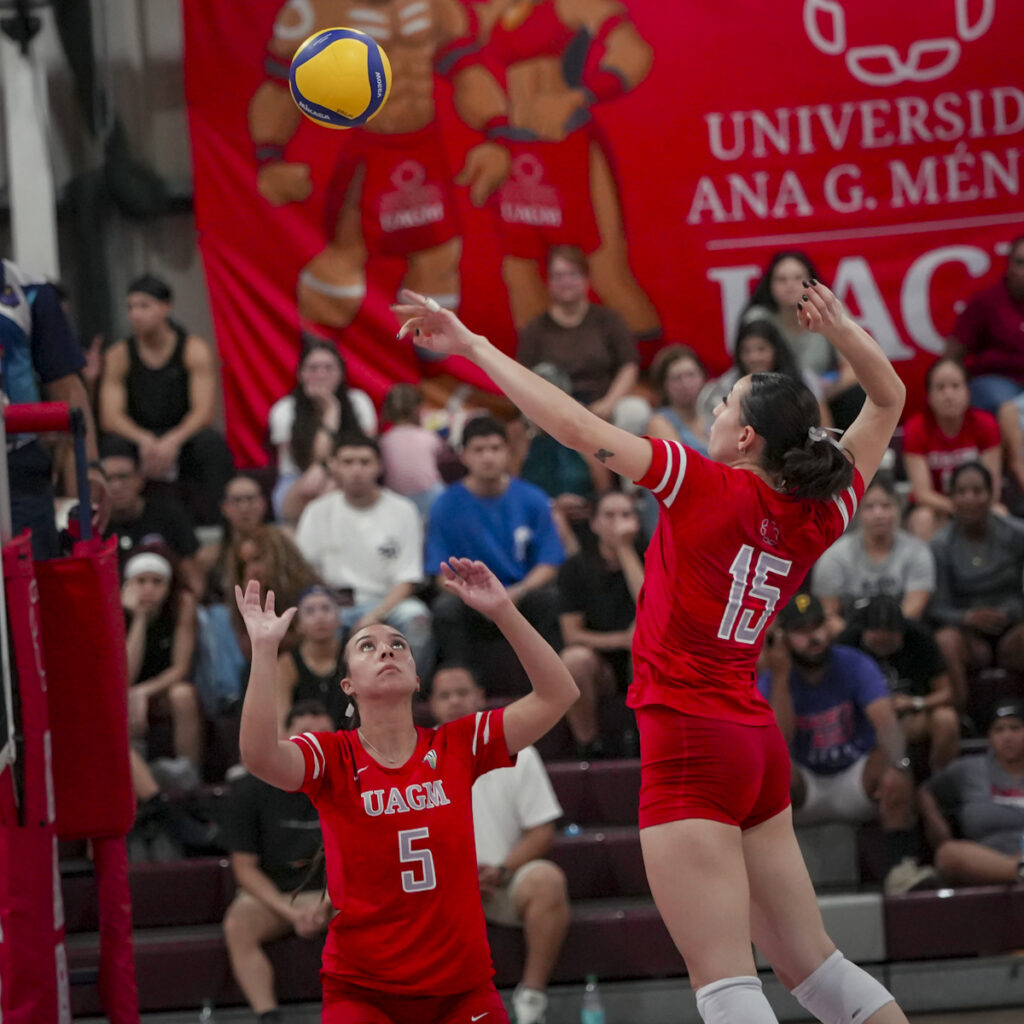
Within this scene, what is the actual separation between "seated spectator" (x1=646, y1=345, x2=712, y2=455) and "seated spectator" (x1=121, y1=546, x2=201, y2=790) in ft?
7.78

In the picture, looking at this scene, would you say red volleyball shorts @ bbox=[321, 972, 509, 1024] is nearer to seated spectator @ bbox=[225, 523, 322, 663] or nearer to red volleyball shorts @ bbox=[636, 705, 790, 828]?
red volleyball shorts @ bbox=[636, 705, 790, 828]

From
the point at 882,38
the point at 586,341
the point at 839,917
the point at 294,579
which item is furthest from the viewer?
the point at 882,38

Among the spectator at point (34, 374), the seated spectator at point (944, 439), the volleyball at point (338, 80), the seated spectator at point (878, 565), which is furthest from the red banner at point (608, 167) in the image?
the volleyball at point (338, 80)

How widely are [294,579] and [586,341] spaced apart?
7.80 feet

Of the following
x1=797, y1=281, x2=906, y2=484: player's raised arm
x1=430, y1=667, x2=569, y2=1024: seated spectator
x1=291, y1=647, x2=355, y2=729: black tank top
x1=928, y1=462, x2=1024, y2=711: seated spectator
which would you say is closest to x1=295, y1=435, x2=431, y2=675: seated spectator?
x1=291, y1=647, x2=355, y2=729: black tank top

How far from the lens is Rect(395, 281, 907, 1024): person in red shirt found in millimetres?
3312

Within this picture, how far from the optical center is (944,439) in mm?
7828

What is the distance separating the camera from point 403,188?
9273mm

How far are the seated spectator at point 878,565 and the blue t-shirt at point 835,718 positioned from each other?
0.58m

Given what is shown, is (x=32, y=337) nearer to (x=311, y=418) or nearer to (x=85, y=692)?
(x=85, y=692)

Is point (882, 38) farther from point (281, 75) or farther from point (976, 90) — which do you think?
point (281, 75)

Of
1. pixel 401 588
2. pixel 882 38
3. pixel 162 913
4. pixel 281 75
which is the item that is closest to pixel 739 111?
pixel 882 38

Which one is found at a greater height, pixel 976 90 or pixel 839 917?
pixel 976 90

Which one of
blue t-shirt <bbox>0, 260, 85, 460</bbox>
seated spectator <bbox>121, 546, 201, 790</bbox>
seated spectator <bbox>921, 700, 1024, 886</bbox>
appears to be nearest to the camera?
blue t-shirt <bbox>0, 260, 85, 460</bbox>
